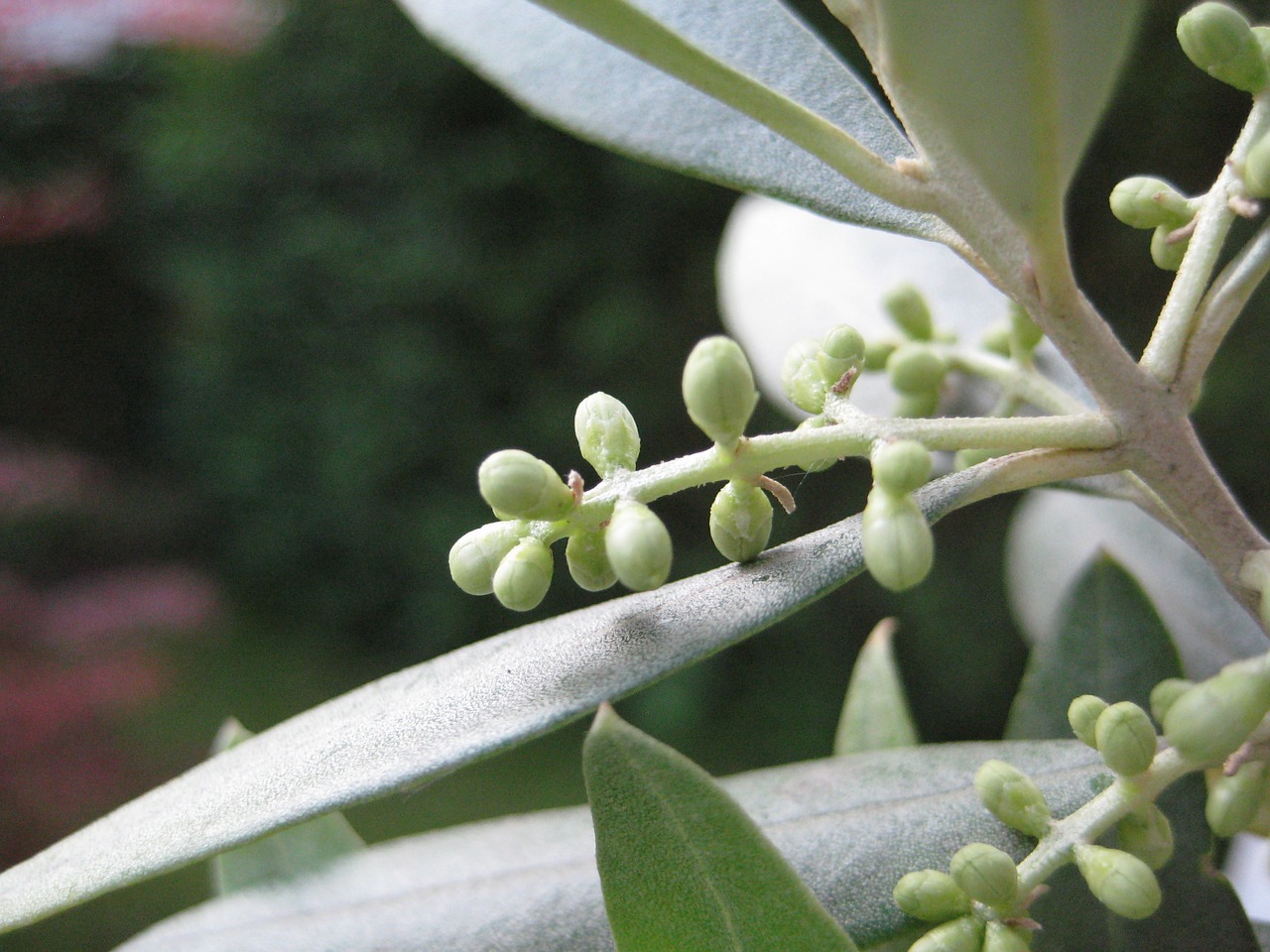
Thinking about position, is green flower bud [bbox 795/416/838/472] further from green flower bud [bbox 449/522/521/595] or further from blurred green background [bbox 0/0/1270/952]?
blurred green background [bbox 0/0/1270/952]

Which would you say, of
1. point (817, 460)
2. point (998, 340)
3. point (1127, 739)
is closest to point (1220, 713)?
point (1127, 739)

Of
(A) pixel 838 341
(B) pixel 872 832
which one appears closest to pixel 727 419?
(A) pixel 838 341

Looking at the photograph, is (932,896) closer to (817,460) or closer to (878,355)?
(817,460)

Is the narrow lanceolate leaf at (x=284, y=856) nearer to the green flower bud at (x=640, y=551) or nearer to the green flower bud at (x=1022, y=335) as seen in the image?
the green flower bud at (x=640, y=551)

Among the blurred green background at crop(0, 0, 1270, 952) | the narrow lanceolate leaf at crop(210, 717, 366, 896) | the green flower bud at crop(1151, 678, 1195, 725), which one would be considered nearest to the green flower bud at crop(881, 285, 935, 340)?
the green flower bud at crop(1151, 678, 1195, 725)

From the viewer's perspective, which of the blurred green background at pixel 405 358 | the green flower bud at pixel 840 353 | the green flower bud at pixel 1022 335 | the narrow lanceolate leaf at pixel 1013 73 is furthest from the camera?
the blurred green background at pixel 405 358

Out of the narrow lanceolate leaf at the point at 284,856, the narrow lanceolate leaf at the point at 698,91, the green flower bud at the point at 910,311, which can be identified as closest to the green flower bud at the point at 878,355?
the green flower bud at the point at 910,311

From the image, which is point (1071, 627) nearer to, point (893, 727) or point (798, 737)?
point (893, 727)
